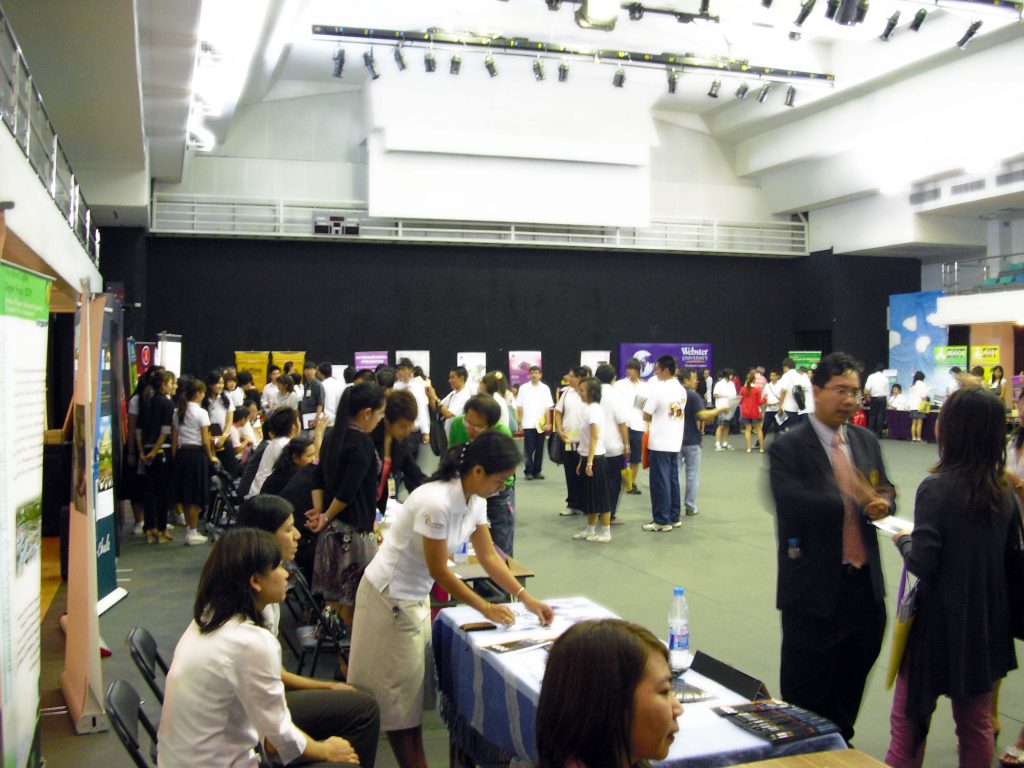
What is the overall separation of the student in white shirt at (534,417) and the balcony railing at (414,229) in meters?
6.25

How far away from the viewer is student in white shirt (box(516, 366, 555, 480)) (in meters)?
11.0

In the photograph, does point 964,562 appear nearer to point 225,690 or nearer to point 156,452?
point 225,690

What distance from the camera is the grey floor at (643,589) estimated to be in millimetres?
3713

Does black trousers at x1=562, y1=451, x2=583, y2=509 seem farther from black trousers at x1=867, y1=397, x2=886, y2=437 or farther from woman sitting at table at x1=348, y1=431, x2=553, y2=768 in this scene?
black trousers at x1=867, y1=397, x2=886, y2=437

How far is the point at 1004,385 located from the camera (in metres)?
12.3

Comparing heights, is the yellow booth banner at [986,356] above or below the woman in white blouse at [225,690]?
above

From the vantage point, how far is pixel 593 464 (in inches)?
293

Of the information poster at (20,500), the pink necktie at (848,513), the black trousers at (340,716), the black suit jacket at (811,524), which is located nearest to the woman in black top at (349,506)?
the black trousers at (340,716)

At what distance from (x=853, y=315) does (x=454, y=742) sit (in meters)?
18.1

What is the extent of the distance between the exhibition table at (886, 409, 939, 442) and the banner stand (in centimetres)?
1616

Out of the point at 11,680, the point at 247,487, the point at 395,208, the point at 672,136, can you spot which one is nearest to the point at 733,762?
the point at 11,680

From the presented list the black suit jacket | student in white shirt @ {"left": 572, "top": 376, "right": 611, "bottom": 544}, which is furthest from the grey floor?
student in white shirt @ {"left": 572, "top": 376, "right": 611, "bottom": 544}

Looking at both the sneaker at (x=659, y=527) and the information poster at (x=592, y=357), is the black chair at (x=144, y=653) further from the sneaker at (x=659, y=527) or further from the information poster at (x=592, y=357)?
the information poster at (x=592, y=357)

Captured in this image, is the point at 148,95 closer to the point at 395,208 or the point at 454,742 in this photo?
the point at 395,208
